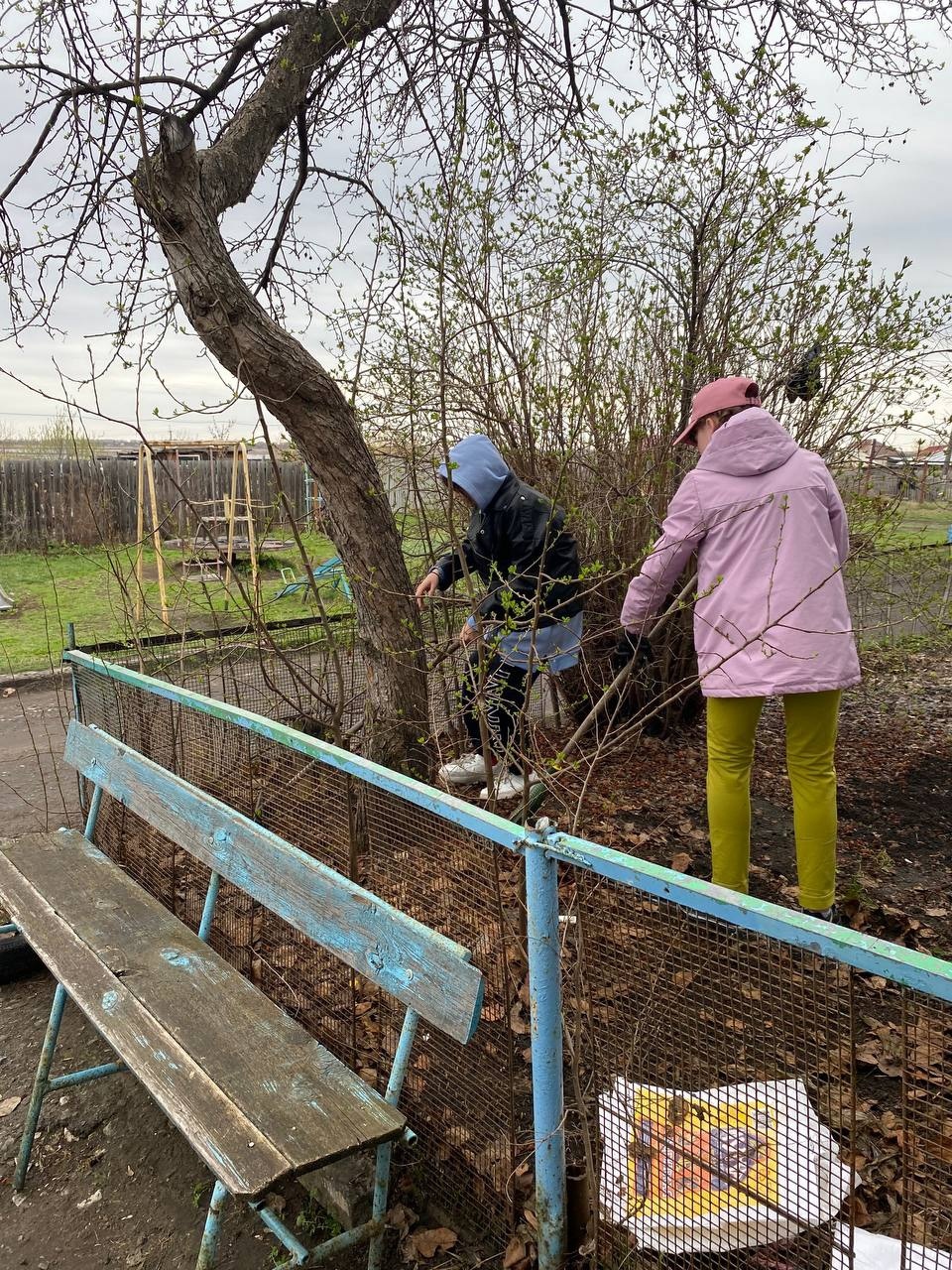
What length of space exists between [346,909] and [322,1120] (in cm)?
43

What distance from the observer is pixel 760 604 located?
9.27 ft

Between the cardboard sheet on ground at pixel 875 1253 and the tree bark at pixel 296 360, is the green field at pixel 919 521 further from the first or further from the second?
the cardboard sheet on ground at pixel 875 1253

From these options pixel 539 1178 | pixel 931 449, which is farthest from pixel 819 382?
pixel 539 1178

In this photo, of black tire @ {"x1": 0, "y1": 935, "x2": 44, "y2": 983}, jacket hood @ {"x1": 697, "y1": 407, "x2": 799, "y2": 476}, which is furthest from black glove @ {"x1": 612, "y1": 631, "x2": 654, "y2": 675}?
black tire @ {"x1": 0, "y1": 935, "x2": 44, "y2": 983}

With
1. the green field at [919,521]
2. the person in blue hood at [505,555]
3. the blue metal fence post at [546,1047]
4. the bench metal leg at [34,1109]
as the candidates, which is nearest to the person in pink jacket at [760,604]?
the person in blue hood at [505,555]

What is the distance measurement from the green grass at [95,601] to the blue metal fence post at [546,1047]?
7.82 ft

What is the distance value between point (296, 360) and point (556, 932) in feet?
9.45

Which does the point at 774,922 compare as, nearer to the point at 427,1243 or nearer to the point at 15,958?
the point at 427,1243

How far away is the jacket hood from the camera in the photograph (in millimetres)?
2842

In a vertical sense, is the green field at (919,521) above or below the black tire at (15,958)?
above

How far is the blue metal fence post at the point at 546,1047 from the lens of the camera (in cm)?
162

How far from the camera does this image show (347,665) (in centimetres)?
464

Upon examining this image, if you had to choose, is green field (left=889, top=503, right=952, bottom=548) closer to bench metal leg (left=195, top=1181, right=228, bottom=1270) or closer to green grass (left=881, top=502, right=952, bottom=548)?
green grass (left=881, top=502, right=952, bottom=548)

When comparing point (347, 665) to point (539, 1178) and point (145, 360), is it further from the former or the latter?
point (539, 1178)
